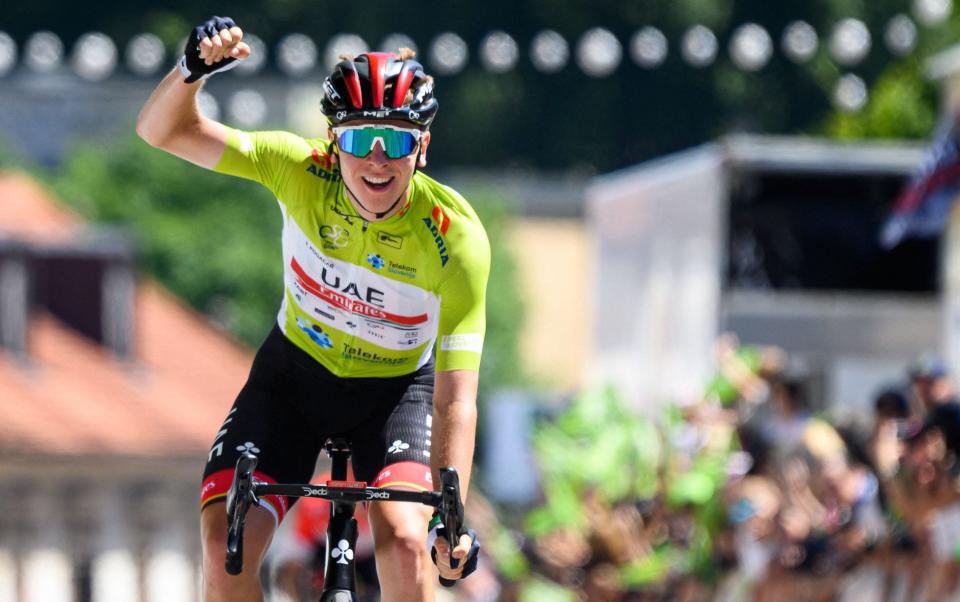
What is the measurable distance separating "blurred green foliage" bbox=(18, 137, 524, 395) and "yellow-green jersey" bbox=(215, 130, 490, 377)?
4908 centimetres


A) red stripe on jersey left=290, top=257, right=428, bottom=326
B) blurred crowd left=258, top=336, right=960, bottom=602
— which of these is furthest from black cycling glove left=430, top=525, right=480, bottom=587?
blurred crowd left=258, top=336, right=960, bottom=602

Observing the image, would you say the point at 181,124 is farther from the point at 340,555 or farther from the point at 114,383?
the point at 114,383

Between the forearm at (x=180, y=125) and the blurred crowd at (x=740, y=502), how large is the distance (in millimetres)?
4673

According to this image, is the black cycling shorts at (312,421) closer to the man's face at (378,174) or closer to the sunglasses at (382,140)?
the man's face at (378,174)

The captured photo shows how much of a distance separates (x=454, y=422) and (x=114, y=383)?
3119 cm

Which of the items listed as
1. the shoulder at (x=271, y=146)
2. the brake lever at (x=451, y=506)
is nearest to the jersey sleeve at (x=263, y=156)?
the shoulder at (x=271, y=146)

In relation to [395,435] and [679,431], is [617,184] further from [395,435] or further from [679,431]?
[395,435]


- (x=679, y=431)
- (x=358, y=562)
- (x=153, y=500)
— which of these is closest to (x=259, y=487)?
(x=358, y=562)

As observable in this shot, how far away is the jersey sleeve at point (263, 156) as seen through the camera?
7.62m

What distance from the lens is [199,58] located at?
7.28 metres

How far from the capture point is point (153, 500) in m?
34.1

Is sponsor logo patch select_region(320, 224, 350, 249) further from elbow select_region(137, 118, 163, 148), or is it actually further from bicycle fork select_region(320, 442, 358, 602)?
bicycle fork select_region(320, 442, 358, 602)

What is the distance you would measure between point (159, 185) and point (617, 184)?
132ft

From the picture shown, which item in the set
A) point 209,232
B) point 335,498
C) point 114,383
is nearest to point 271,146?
point 335,498
